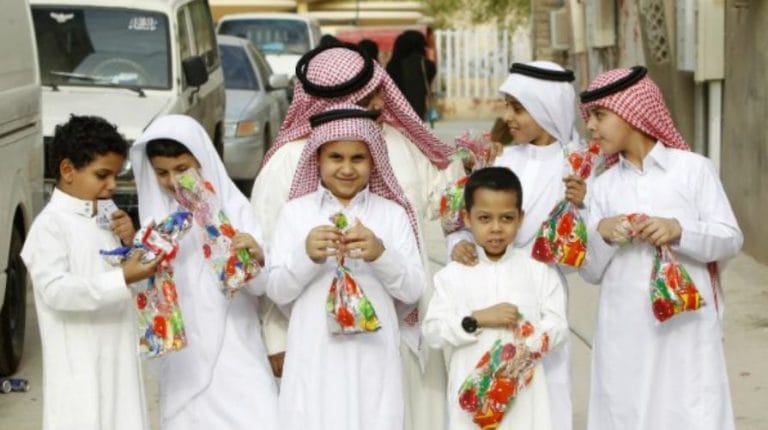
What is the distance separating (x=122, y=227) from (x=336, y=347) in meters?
0.78

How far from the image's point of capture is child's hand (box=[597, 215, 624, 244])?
6281 millimetres

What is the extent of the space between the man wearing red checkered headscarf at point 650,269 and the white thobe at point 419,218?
0.60 meters

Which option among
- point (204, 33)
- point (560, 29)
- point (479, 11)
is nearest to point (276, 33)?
point (560, 29)

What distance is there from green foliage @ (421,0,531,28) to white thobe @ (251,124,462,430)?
2971 centimetres

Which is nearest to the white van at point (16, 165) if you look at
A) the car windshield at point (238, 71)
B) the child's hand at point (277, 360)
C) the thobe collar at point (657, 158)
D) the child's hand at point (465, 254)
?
the child's hand at point (277, 360)

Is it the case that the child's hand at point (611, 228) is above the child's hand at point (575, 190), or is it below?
below

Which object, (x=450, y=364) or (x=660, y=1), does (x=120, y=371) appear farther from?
(x=660, y=1)

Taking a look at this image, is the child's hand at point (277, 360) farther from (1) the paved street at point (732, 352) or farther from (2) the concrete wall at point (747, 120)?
(2) the concrete wall at point (747, 120)

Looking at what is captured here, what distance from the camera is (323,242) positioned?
5965 mm

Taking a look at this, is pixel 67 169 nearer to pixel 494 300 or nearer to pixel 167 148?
pixel 167 148

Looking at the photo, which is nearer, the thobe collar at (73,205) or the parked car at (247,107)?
the thobe collar at (73,205)

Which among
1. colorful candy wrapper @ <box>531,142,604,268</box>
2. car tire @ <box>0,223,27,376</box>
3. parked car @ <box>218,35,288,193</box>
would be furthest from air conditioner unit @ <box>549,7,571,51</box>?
colorful candy wrapper @ <box>531,142,604,268</box>

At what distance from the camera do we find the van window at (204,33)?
56.0 ft

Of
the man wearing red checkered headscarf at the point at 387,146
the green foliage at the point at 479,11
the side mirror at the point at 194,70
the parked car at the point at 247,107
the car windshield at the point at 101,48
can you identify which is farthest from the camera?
the green foliage at the point at 479,11
